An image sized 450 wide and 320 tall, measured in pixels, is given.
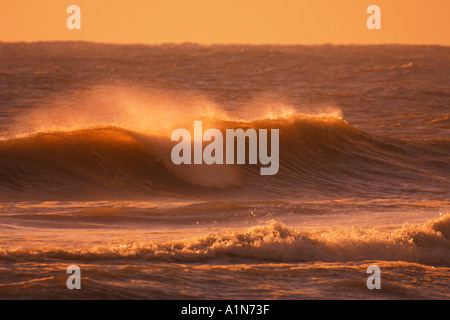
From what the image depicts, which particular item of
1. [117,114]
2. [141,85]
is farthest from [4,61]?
[117,114]

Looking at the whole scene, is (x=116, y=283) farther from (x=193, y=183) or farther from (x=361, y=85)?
(x=361, y=85)

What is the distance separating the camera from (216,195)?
45.2ft

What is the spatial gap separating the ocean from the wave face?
0.17ft

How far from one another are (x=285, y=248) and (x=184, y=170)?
7.29m

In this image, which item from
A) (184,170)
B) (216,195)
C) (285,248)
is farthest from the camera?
(184,170)

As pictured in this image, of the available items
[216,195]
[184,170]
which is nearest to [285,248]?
[216,195]

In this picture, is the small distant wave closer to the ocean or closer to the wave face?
the ocean

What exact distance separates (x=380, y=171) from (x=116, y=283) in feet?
41.1

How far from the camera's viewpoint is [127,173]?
1451 cm

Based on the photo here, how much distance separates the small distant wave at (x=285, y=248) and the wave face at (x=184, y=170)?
4975mm

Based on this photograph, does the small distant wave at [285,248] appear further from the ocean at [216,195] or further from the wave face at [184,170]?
the wave face at [184,170]

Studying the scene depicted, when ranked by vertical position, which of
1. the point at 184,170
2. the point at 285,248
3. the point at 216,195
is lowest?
the point at 285,248

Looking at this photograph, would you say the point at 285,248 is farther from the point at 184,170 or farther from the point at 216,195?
the point at 184,170

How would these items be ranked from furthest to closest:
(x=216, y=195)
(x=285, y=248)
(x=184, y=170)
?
(x=184, y=170), (x=216, y=195), (x=285, y=248)
